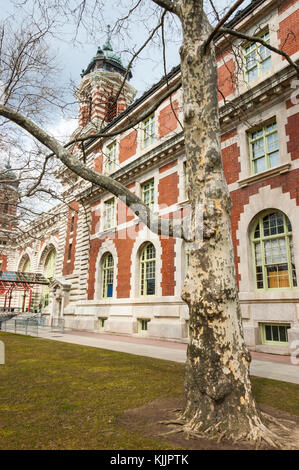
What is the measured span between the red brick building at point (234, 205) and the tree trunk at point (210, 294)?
2.64m

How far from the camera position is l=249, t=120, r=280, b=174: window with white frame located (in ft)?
39.9

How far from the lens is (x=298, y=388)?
18.7 feet

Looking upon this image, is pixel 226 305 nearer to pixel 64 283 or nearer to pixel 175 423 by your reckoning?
pixel 175 423

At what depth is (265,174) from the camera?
38.6ft

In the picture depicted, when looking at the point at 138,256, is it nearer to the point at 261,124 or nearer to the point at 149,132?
the point at 149,132

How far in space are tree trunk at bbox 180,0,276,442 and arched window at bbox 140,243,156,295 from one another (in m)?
12.9

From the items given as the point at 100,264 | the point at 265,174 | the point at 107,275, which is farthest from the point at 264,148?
A: the point at 100,264

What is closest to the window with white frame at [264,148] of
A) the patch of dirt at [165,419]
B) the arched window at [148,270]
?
the arched window at [148,270]

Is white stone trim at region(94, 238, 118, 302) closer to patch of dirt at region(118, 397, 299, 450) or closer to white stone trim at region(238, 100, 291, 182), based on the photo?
white stone trim at region(238, 100, 291, 182)

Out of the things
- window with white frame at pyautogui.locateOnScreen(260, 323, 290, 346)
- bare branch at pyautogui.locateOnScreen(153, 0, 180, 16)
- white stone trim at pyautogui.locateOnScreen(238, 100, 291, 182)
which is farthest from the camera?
white stone trim at pyautogui.locateOnScreen(238, 100, 291, 182)

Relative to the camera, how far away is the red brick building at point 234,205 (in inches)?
435

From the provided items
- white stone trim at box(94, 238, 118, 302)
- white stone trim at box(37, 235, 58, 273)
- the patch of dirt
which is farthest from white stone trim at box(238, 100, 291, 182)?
white stone trim at box(37, 235, 58, 273)

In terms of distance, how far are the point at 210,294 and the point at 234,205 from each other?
33.1 feet

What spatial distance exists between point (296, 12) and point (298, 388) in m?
13.9
